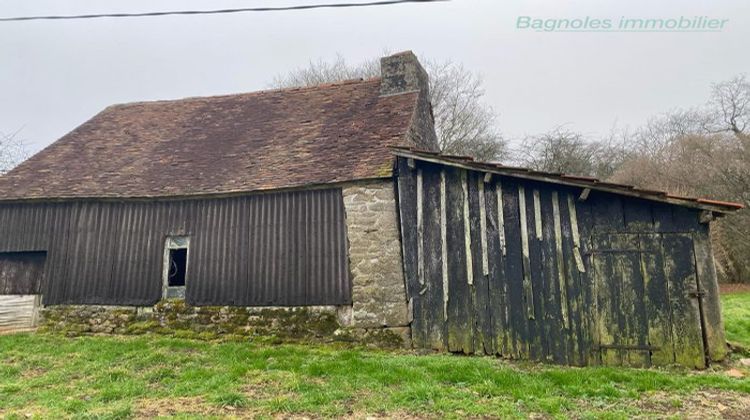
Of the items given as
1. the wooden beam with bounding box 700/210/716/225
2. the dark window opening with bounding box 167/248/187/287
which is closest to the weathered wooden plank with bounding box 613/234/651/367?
the wooden beam with bounding box 700/210/716/225

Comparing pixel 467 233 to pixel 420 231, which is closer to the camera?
pixel 467 233

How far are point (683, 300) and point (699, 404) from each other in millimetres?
2070

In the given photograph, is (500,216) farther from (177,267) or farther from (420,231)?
(177,267)

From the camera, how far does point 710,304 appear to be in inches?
261

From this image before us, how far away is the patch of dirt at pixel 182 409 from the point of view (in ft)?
16.2

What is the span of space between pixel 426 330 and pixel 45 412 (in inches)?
218

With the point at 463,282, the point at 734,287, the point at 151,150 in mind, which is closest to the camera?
the point at 463,282

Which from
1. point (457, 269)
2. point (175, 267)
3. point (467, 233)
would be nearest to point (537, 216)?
point (467, 233)

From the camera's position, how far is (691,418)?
4.68 metres

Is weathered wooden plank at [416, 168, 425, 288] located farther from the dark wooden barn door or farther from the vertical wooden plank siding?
the dark wooden barn door

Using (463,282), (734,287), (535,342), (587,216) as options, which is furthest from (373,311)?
(734,287)

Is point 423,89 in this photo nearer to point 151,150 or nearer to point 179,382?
point 151,150

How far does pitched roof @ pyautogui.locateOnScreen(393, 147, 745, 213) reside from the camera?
21.6 feet

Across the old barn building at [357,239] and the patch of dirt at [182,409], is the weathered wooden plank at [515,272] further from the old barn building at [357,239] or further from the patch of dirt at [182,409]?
the patch of dirt at [182,409]
